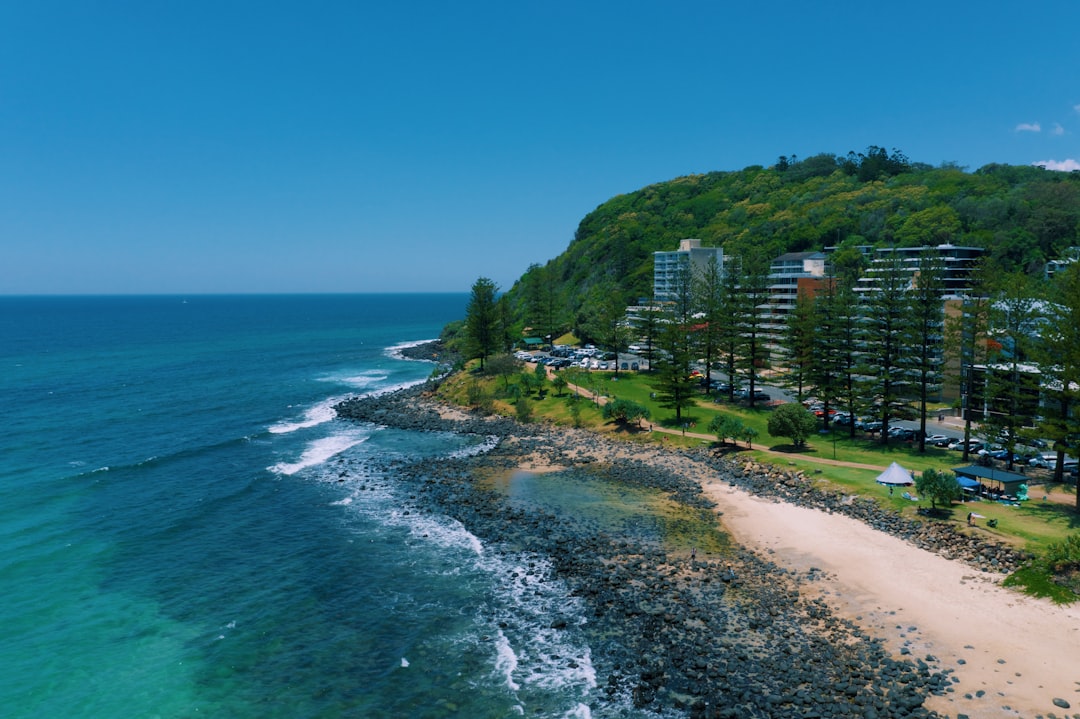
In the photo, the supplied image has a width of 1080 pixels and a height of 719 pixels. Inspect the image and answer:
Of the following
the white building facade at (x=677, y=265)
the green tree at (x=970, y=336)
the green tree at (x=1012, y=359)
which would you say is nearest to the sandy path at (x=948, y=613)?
the green tree at (x=1012, y=359)

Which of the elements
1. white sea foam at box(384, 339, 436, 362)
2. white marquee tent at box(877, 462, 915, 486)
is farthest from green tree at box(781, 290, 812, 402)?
white sea foam at box(384, 339, 436, 362)

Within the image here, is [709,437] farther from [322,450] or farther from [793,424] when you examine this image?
[322,450]

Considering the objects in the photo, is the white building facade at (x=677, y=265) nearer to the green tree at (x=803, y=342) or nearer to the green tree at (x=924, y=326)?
the green tree at (x=803, y=342)

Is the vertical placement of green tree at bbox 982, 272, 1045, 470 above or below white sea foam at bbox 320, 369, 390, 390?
above

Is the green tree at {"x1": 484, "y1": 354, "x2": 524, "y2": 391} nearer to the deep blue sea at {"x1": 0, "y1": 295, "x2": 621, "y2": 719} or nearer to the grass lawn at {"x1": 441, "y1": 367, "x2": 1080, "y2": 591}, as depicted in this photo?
the grass lawn at {"x1": 441, "y1": 367, "x2": 1080, "y2": 591}

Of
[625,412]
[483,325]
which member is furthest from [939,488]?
[483,325]
